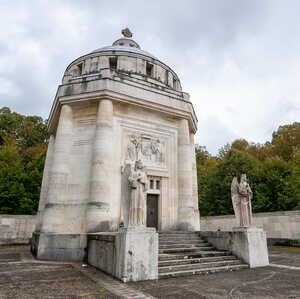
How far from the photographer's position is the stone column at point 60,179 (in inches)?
547

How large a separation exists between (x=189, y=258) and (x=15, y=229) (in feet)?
60.4

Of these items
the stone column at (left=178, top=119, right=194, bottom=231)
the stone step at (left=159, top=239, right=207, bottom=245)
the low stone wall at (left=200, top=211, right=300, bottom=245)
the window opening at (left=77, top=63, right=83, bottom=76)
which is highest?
the window opening at (left=77, top=63, right=83, bottom=76)

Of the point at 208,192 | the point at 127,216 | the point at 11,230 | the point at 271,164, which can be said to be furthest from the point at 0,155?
the point at 271,164

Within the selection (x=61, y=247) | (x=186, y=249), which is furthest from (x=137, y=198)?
Answer: (x=61, y=247)

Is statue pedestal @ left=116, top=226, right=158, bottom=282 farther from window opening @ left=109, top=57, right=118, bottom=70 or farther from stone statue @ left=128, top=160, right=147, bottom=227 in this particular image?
window opening @ left=109, top=57, right=118, bottom=70

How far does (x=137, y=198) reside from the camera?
29.6 feet

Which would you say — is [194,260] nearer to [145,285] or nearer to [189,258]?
[189,258]

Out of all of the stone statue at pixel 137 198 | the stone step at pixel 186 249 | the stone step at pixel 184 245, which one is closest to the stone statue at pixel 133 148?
the stone step at pixel 184 245

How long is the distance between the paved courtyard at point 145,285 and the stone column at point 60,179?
437cm

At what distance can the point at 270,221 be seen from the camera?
2212cm

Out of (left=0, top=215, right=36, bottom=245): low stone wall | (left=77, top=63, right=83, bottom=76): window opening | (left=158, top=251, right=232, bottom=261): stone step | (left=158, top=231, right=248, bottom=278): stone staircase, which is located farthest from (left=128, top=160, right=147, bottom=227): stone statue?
(left=0, top=215, right=36, bottom=245): low stone wall

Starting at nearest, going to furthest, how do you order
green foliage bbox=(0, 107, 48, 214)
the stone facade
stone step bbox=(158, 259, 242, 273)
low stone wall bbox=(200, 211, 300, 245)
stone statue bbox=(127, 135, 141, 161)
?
1. stone step bbox=(158, 259, 242, 273)
2. the stone facade
3. stone statue bbox=(127, 135, 141, 161)
4. low stone wall bbox=(200, 211, 300, 245)
5. green foliage bbox=(0, 107, 48, 214)

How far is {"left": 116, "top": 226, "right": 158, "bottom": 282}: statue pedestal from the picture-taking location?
7930 millimetres

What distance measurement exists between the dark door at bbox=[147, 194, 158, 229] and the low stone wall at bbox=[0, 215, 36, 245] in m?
12.9
